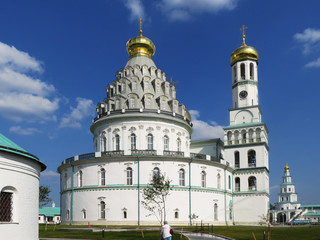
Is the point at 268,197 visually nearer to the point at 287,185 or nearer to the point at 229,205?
the point at 229,205

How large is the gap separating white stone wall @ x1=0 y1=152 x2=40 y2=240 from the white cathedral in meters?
29.5

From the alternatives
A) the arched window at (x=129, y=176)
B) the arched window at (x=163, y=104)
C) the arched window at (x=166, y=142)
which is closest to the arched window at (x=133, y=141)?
the arched window at (x=166, y=142)

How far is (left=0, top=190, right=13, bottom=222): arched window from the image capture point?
17.6 meters

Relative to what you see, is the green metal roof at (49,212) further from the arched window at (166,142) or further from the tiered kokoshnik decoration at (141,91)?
the arched window at (166,142)

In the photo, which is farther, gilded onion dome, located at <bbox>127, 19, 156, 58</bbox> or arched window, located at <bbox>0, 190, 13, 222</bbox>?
gilded onion dome, located at <bbox>127, 19, 156, 58</bbox>

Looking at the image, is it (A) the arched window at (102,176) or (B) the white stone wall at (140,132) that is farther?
(B) the white stone wall at (140,132)

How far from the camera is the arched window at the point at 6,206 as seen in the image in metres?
17.6

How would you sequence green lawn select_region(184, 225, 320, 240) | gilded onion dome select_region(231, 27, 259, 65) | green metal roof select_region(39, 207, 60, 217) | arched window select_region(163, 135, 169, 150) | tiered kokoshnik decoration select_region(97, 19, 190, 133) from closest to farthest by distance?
1. green lawn select_region(184, 225, 320, 240)
2. arched window select_region(163, 135, 169, 150)
3. tiered kokoshnik decoration select_region(97, 19, 190, 133)
4. gilded onion dome select_region(231, 27, 259, 65)
5. green metal roof select_region(39, 207, 60, 217)

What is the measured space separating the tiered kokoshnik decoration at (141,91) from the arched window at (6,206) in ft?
121

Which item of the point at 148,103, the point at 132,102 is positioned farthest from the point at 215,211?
the point at 132,102

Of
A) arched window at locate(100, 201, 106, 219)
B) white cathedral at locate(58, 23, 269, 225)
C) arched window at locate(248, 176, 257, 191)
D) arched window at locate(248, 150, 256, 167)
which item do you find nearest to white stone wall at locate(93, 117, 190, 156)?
white cathedral at locate(58, 23, 269, 225)

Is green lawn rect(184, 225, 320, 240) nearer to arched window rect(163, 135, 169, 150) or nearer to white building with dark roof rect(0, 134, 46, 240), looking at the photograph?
white building with dark roof rect(0, 134, 46, 240)

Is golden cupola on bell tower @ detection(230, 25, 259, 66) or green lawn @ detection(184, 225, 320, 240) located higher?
golden cupola on bell tower @ detection(230, 25, 259, 66)

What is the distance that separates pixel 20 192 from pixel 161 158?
32.6 m
